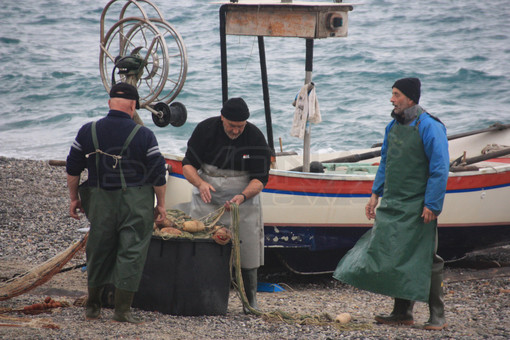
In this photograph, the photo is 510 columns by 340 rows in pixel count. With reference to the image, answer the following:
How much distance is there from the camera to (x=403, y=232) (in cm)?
489

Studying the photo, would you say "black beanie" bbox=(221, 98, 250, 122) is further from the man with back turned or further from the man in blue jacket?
the man in blue jacket

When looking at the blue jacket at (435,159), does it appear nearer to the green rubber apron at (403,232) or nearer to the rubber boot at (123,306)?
the green rubber apron at (403,232)

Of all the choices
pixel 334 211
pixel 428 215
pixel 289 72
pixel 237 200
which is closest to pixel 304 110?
pixel 334 211

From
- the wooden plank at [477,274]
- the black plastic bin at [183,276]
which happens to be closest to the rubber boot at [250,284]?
the black plastic bin at [183,276]

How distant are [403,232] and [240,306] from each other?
5.53 feet

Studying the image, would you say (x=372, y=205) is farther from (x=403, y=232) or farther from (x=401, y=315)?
(x=401, y=315)

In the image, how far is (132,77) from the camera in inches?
239

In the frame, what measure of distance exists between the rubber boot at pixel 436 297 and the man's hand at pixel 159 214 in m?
2.09

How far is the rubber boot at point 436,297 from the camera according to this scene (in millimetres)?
4969

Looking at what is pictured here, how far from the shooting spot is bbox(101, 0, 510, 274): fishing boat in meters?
6.68

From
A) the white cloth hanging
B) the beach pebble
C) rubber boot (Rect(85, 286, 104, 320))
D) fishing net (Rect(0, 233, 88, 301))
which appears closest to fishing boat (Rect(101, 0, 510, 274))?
the white cloth hanging

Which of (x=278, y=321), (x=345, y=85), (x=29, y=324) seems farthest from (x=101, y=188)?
(x=345, y=85)

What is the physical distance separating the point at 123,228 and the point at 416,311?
9.64 feet

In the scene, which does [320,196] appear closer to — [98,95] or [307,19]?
[307,19]
